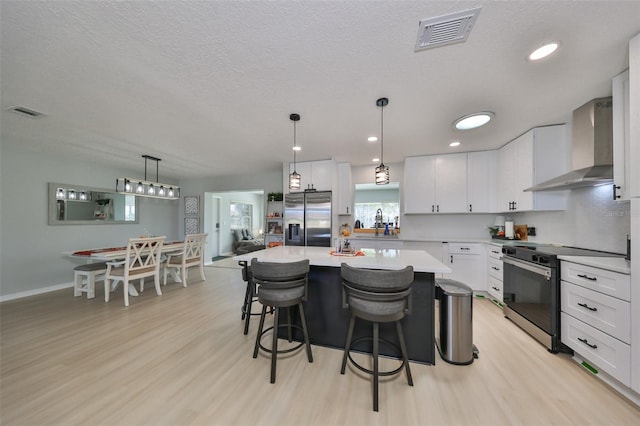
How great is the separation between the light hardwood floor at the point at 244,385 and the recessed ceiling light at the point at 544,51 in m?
2.54

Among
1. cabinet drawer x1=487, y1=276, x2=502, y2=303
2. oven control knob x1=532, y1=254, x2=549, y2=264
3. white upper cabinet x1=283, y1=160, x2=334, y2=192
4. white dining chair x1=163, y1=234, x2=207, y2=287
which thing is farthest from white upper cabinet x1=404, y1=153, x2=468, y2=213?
white dining chair x1=163, y1=234, x2=207, y2=287

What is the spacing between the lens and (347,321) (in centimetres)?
228

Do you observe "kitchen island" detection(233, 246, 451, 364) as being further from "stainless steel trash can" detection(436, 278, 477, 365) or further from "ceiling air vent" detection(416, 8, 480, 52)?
"ceiling air vent" detection(416, 8, 480, 52)

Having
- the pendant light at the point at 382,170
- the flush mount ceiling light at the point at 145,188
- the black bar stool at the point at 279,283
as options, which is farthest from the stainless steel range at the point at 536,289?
the flush mount ceiling light at the point at 145,188

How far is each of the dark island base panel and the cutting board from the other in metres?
2.82

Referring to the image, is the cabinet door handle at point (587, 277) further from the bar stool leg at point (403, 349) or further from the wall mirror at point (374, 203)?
the wall mirror at point (374, 203)

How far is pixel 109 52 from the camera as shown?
1.67m

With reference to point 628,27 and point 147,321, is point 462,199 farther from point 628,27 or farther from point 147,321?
point 147,321

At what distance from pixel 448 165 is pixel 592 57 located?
2.48 meters

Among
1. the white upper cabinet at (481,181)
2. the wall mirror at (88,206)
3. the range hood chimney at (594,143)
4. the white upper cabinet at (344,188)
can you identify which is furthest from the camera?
the white upper cabinet at (344,188)

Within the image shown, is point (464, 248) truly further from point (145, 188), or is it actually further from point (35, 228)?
point (35, 228)

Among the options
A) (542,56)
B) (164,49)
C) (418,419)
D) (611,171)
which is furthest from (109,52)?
(611,171)

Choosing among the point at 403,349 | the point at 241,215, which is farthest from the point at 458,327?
the point at 241,215

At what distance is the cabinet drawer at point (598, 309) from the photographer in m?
1.67
